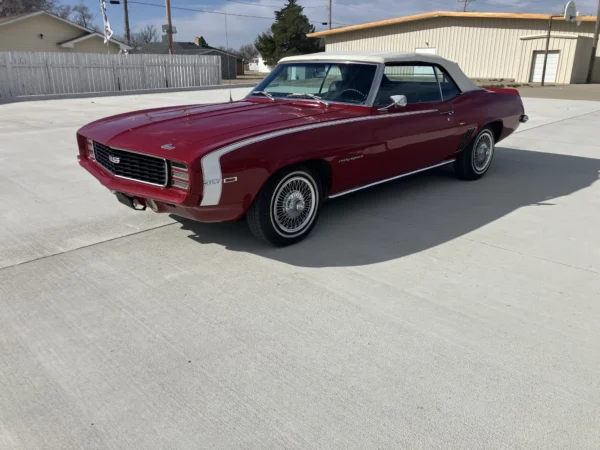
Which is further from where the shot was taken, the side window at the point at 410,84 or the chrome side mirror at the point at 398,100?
the side window at the point at 410,84

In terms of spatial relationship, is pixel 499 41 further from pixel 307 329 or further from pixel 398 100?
pixel 307 329

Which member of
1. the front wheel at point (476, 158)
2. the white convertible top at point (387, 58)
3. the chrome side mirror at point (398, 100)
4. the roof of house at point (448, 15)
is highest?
the roof of house at point (448, 15)

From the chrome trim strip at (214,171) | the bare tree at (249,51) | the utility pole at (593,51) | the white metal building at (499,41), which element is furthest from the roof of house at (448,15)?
the bare tree at (249,51)

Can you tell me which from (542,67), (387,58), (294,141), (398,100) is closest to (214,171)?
(294,141)

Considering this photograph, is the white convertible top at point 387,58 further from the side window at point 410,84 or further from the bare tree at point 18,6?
the bare tree at point 18,6

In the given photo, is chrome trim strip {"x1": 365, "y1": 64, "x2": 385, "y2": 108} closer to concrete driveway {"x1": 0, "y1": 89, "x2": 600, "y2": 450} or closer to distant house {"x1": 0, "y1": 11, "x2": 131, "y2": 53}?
concrete driveway {"x1": 0, "y1": 89, "x2": 600, "y2": 450}

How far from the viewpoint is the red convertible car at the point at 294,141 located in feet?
11.5

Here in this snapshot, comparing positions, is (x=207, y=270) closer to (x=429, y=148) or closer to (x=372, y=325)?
(x=372, y=325)

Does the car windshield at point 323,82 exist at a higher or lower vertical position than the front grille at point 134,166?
higher

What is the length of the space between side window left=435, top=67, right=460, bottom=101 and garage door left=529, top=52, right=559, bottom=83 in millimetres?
27996

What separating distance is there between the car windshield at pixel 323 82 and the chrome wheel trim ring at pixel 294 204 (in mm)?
1072

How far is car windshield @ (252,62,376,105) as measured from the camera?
4.78 meters

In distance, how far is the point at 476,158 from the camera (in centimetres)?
621

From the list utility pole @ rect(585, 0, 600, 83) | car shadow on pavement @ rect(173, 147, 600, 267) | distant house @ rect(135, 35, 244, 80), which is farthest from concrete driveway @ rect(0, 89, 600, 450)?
distant house @ rect(135, 35, 244, 80)
